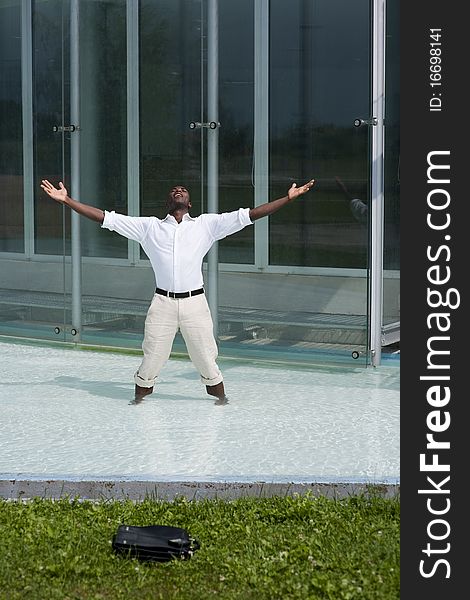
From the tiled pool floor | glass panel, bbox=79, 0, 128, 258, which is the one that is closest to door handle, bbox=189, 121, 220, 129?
glass panel, bbox=79, 0, 128, 258

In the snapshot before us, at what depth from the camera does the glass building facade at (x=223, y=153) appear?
35.5ft

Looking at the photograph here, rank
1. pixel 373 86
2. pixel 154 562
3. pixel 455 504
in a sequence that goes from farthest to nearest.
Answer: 1. pixel 373 86
2. pixel 154 562
3. pixel 455 504

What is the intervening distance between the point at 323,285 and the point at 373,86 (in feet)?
5.99

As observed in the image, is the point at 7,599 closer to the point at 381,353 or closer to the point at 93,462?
the point at 93,462

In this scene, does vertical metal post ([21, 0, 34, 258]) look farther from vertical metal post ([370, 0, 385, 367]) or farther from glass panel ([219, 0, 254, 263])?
vertical metal post ([370, 0, 385, 367])

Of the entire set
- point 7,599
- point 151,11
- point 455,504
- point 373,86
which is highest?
point 151,11

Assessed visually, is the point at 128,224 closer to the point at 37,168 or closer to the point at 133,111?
the point at 133,111

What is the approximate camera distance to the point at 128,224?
8.84m

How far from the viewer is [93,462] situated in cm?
723

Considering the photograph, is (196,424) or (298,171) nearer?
(196,424)

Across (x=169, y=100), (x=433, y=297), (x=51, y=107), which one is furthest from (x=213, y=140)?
(x=433, y=297)

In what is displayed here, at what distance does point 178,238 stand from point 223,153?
280cm

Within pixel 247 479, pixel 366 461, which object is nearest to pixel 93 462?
pixel 247 479

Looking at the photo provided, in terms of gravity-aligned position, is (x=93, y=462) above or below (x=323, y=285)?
below
